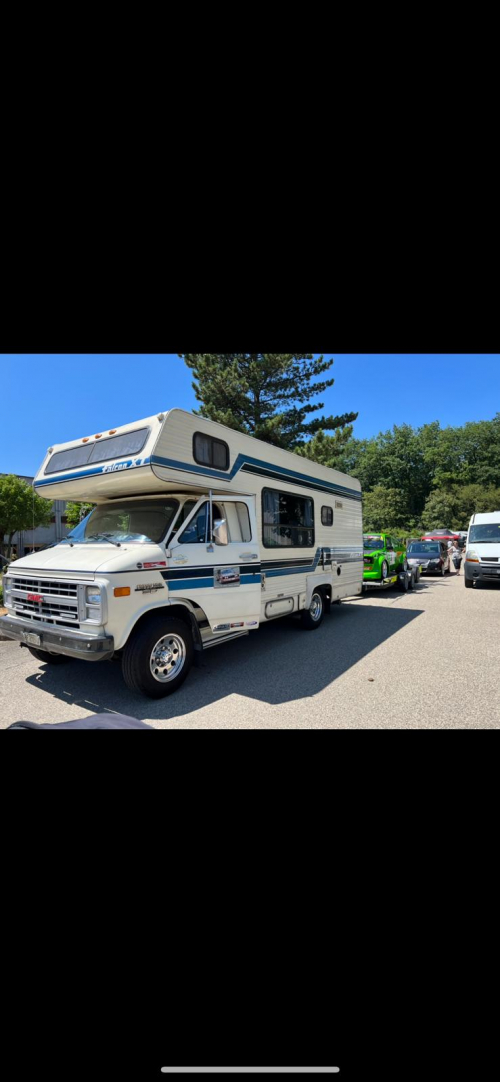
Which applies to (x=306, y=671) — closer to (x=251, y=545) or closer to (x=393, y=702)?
(x=393, y=702)

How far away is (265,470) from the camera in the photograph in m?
6.01

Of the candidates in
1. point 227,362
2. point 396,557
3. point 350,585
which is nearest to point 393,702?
point 350,585

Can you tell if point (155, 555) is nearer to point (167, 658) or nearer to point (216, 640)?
point (167, 658)

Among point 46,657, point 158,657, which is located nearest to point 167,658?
point 158,657

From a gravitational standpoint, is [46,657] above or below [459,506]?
below

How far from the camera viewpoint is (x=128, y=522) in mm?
4797

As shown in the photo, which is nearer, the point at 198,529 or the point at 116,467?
the point at 116,467

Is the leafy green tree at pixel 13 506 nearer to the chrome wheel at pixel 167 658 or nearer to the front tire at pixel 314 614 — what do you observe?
the front tire at pixel 314 614

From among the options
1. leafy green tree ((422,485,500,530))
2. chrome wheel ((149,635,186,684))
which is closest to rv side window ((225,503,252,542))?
chrome wheel ((149,635,186,684))

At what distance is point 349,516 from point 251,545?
4238 mm

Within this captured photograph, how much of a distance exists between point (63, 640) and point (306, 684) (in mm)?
2466

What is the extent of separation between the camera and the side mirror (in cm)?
486
